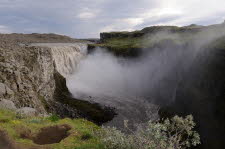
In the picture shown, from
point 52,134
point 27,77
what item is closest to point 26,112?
point 52,134

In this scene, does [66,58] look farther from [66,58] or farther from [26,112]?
[26,112]

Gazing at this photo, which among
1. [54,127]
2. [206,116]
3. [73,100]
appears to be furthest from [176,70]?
[54,127]

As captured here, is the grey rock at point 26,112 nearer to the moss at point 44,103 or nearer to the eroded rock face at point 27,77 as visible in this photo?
the eroded rock face at point 27,77

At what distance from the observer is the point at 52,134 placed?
44.0 ft

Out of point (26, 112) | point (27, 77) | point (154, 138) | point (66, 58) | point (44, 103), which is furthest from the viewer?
point (66, 58)

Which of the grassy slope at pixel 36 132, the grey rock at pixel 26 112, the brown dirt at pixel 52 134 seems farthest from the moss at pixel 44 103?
the brown dirt at pixel 52 134

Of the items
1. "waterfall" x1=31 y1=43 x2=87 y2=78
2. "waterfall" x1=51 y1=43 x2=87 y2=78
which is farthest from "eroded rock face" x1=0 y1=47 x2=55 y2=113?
"waterfall" x1=51 y1=43 x2=87 y2=78

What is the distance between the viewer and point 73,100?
41906 mm

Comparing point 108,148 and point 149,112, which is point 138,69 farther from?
point 108,148

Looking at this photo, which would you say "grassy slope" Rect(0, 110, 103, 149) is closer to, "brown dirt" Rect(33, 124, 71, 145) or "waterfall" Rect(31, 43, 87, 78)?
"brown dirt" Rect(33, 124, 71, 145)

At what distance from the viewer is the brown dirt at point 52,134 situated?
1282 cm

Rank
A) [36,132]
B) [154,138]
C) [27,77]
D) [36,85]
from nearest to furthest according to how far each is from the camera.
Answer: [154,138]
[36,132]
[27,77]
[36,85]

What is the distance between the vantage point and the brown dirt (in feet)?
42.1

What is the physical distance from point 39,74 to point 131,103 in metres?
19.7
